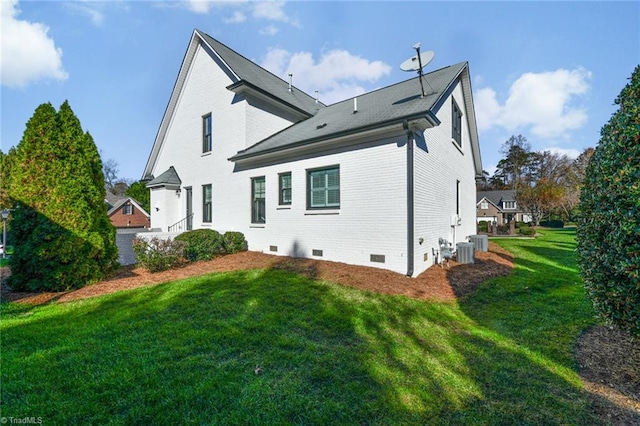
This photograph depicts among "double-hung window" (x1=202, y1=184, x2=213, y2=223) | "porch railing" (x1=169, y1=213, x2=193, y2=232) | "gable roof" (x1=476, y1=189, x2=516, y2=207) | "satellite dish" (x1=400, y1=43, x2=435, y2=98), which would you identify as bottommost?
"porch railing" (x1=169, y1=213, x2=193, y2=232)

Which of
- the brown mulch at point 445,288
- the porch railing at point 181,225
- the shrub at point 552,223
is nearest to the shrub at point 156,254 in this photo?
the brown mulch at point 445,288

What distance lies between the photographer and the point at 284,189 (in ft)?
34.2

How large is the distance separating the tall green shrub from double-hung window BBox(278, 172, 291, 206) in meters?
5.46

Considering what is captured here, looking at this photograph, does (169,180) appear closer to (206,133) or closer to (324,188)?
(206,133)

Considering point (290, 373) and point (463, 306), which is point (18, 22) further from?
point (463, 306)

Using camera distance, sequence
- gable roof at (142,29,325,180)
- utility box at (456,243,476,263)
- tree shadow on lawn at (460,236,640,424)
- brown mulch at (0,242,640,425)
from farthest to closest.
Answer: gable roof at (142,29,325,180) → utility box at (456,243,476,263) → brown mulch at (0,242,640,425) → tree shadow on lawn at (460,236,640,424)

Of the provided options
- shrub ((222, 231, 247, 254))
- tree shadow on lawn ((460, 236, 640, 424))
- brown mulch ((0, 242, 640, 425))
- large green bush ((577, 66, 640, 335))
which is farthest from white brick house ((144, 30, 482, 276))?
large green bush ((577, 66, 640, 335))

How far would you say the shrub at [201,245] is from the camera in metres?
9.34

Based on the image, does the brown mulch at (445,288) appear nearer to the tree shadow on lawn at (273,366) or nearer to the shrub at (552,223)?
the tree shadow on lawn at (273,366)

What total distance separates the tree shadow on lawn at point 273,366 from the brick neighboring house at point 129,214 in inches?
1293

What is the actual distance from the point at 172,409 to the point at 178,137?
14.9 m

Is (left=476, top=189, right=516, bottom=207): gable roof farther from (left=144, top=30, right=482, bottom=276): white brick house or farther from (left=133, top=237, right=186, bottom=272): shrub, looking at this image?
(left=133, top=237, right=186, bottom=272): shrub

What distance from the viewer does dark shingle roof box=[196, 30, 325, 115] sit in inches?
480

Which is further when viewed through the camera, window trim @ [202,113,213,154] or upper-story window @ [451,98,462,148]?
window trim @ [202,113,213,154]
